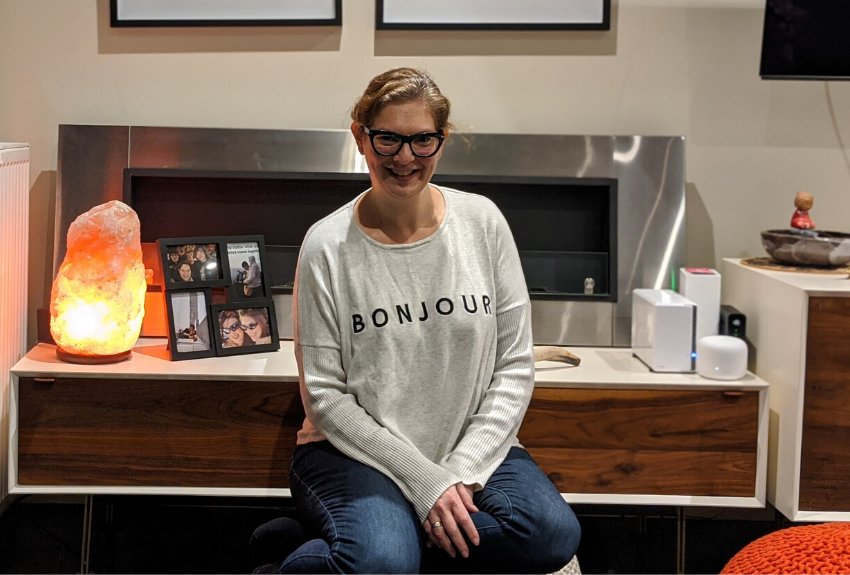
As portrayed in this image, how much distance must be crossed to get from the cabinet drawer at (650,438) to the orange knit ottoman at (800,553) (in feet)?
1.86

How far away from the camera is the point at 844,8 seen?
2350 mm

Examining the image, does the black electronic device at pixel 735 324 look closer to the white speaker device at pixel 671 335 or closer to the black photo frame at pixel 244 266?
the white speaker device at pixel 671 335

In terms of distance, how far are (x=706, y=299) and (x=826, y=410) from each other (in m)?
0.40

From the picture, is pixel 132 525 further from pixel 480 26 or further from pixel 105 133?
pixel 480 26

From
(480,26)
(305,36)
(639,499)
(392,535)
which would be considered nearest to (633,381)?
(639,499)

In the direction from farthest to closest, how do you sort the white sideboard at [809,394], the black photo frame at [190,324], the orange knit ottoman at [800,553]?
the black photo frame at [190,324]
the white sideboard at [809,394]
the orange knit ottoman at [800,553]

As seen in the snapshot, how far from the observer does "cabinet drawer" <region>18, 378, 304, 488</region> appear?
7.14 feet

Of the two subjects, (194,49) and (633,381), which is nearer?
(633,381)

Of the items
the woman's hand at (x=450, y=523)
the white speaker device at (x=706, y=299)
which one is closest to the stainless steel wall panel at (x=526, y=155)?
the white speaker device at (x=706, y=299)

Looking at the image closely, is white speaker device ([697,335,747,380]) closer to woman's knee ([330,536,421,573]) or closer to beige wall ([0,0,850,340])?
beige wall ([0,0,850,340])

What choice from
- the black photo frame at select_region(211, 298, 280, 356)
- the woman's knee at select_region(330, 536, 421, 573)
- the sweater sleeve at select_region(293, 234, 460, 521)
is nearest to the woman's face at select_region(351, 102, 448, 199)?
the sweater sleeve at select_region(293, 234, 460, 521)

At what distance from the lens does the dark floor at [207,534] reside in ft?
8.22

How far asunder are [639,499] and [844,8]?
1.36 m

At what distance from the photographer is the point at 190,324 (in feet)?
7.65
